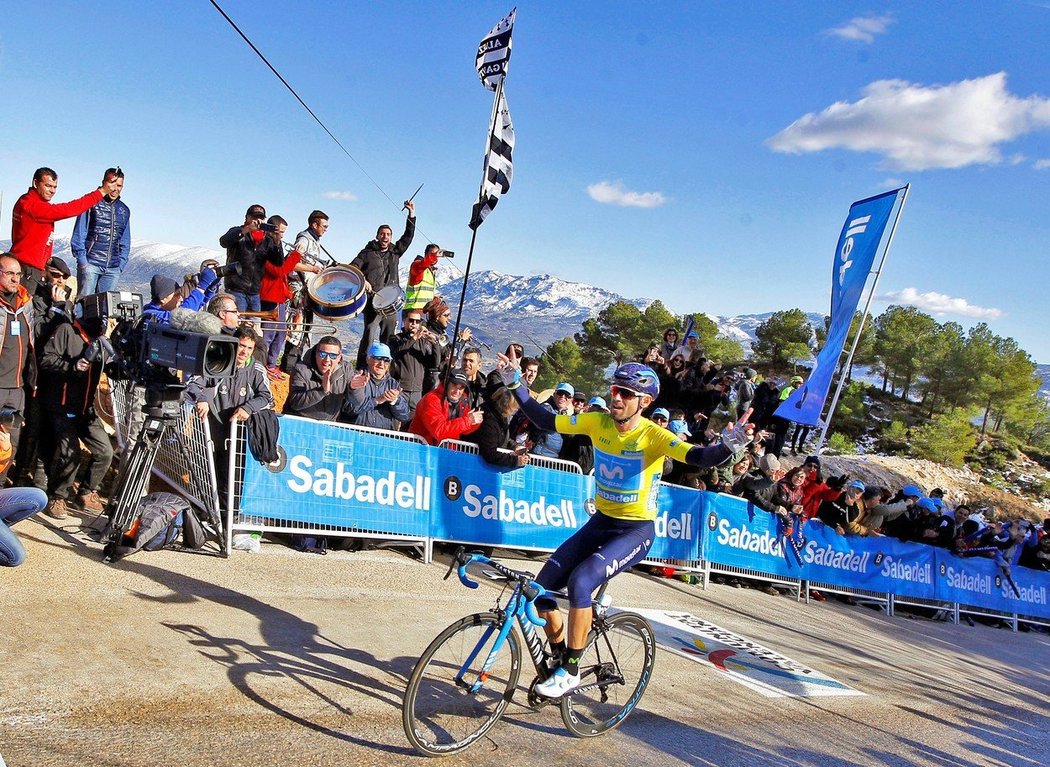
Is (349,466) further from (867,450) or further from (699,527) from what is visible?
(867,450)

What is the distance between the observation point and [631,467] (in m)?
5.32

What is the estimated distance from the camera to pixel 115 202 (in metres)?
9.74

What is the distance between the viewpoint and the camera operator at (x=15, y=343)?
6.54m

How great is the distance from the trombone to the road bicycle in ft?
19.6

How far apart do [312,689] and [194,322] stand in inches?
109

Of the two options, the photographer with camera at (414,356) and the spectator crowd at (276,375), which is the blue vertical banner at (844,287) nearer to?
the spectator crowd at (276,375)

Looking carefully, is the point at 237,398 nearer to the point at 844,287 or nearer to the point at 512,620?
the point at 512,620

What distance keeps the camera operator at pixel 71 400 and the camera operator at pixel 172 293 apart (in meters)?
0.61

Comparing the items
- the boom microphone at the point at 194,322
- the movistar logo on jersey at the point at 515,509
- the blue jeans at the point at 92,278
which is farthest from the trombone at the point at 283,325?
the boom microphone at the point at 194,322

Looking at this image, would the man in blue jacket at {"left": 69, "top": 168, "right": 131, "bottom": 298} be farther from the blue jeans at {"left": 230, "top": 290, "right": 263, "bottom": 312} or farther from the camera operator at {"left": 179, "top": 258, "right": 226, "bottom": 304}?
the blue jeans at {"left": 230, "top": 290, "right": 263, "bottom": 312}

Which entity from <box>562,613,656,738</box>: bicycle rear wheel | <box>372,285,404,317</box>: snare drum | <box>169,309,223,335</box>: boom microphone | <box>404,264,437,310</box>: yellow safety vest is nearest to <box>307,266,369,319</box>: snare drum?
<box>372,285,404,317</box>: snare drum

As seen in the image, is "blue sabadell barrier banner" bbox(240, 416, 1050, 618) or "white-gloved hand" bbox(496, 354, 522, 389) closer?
"blue sabadell barrier banner" bbox(240, 416, 1050, 618)

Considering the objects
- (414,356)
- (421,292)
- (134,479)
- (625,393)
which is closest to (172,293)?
(134,479)

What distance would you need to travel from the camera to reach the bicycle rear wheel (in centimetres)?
522
